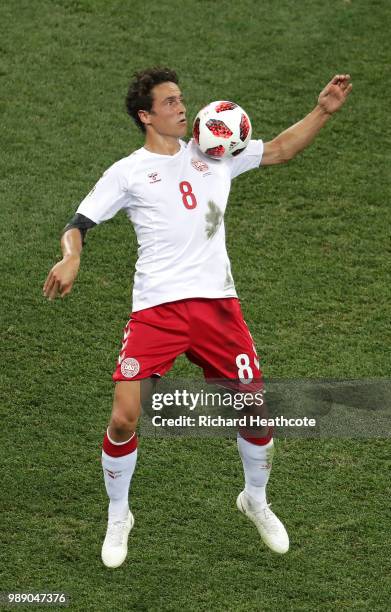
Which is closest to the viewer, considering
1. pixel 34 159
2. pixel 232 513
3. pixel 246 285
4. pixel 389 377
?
pixel 232 513

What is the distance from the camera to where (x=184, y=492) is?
830 cm

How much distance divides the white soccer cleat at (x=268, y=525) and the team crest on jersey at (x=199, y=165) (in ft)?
6.15

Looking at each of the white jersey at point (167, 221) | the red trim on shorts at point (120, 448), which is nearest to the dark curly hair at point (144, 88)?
the white jersey at point (167, 221)

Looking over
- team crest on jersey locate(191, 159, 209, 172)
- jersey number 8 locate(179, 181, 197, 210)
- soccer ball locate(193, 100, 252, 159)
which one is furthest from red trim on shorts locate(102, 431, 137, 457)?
soccer ball locate(193, 100, 252, 159)

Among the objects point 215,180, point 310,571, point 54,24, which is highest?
point 215,180

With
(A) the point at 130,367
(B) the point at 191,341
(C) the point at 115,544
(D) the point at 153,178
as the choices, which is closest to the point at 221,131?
(D) the point at 153,178

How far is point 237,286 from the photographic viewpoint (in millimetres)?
10125

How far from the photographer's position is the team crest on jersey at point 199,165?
7.54m

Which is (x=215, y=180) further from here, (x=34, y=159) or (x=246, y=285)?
(x=34, y=159)

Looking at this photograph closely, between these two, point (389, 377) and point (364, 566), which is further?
point (389, 377)

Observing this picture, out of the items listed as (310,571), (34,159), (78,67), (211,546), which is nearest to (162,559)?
(211,546)

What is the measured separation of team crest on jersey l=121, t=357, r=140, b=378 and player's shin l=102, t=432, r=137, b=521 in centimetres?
40

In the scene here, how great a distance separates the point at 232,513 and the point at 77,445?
1.13m

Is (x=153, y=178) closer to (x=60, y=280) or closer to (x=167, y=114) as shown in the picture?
(x=167, y=114)
